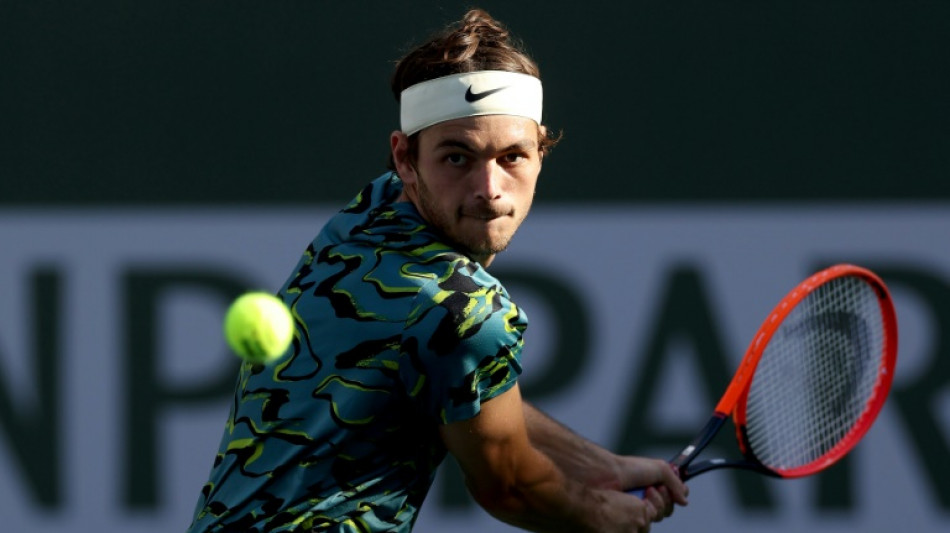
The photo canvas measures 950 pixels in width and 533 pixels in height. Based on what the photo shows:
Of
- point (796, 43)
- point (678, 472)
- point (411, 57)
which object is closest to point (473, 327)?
point (411, 57)

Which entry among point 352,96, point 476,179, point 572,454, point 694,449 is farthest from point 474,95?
point 352,96

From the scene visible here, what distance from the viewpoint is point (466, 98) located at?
111 inches

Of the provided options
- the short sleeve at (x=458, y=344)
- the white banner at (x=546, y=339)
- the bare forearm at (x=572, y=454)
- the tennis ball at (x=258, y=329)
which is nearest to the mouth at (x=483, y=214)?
the short sleeve at (x=458, y=344)

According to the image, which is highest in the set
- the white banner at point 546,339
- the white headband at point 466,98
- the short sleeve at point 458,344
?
A: the white headband at point 466,98

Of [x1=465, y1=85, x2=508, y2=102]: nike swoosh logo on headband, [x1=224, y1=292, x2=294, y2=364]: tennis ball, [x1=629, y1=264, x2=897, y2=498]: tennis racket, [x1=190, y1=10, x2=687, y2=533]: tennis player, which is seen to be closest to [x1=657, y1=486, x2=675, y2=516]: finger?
[x1=190, y1=10, x2=687, y2=533]: tennis player

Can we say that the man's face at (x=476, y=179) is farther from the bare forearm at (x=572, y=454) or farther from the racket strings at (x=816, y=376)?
the racket strings at (x=816, y=376)

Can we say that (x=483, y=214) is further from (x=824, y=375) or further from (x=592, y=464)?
(x=824, y=375)

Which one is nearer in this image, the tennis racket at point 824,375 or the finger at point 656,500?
the finger at point 656,500

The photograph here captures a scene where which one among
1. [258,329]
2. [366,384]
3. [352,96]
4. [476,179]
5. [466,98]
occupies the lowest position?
[352,96]

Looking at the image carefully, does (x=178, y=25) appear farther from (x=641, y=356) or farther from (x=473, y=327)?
(x=473, y=327)

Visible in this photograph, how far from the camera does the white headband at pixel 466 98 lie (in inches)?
111

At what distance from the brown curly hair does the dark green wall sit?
2033 millimetres

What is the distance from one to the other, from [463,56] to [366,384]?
2.18ft

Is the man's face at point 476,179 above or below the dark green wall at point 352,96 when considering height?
above
